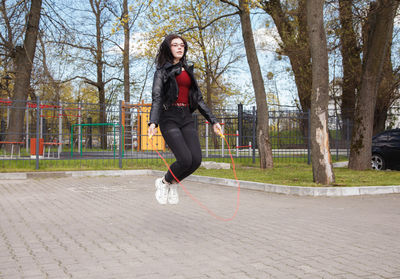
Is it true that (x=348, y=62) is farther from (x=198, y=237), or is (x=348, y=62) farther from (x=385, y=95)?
(x=198, y=237)

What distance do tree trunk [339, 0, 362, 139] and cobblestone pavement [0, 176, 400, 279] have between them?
9.44m

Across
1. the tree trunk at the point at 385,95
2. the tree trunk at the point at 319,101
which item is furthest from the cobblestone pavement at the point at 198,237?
the tree trunk at the point at 385,95

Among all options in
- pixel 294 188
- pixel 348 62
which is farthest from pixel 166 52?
pixel 348 62

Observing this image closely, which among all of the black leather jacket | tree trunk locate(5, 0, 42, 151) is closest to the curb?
the black leather jacket

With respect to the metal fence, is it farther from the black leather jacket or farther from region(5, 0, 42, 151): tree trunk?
the black leather jacket

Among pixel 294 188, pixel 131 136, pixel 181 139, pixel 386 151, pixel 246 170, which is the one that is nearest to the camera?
pixel 181 139

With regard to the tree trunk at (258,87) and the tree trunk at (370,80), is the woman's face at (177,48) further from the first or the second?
the tree trunk at (370,80)

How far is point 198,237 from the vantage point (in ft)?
16.6

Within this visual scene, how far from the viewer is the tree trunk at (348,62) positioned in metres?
16.0

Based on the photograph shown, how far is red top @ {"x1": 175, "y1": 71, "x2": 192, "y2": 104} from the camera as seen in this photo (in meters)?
5.34

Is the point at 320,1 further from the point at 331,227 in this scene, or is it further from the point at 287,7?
the point at 287,7

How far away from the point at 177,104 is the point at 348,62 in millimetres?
17637

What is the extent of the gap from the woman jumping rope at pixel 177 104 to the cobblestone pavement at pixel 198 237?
933 mm

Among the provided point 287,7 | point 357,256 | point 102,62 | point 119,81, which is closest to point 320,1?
point 357,256
